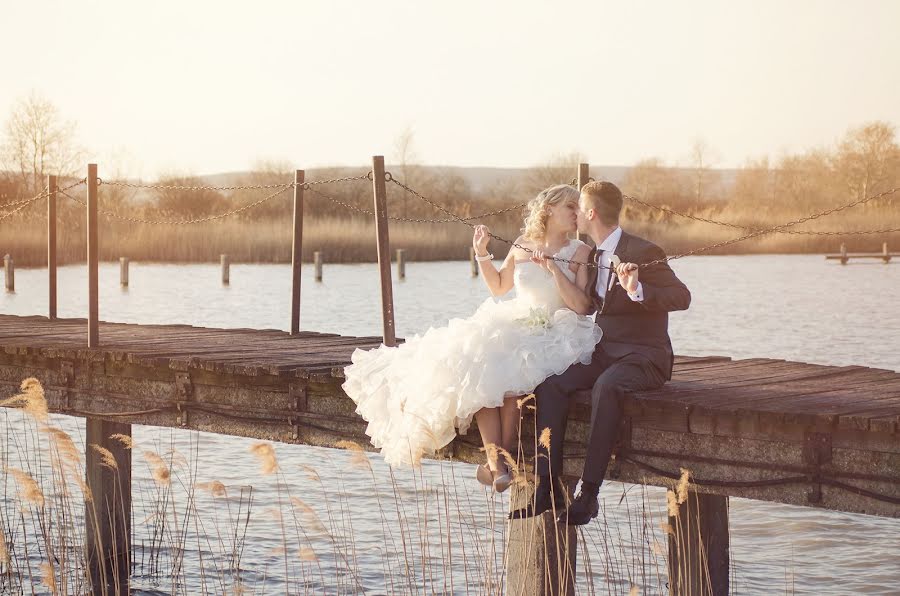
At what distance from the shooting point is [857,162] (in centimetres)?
5803

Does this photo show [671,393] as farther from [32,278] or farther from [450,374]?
[32,278]

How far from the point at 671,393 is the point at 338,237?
3253 centimetres

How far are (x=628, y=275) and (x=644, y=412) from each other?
0.68m

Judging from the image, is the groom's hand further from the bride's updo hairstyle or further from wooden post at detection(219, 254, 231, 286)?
wooden post at detection(219, 254, 231, 286)

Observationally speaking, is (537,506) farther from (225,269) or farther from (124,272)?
(225,269)

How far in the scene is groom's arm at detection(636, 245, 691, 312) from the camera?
6.16 metres

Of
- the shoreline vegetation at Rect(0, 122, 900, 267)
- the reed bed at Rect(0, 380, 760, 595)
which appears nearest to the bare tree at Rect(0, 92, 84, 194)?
the shoreline vegetation at Rect(0, 122, 900, 267)

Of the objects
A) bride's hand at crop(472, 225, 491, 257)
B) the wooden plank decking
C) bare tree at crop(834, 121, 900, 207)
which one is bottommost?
the wooden plank decking

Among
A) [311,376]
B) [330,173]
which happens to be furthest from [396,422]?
[330,173]

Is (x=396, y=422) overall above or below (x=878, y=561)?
above

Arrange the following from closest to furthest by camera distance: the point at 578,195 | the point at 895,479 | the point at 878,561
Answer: the point at 895,479, the point at 578,195, the point at 878,561

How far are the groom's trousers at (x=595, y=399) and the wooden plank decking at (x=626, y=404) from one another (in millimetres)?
126

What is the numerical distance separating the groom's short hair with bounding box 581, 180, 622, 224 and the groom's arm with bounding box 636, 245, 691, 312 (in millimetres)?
257

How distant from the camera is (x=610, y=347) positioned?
248 inches
